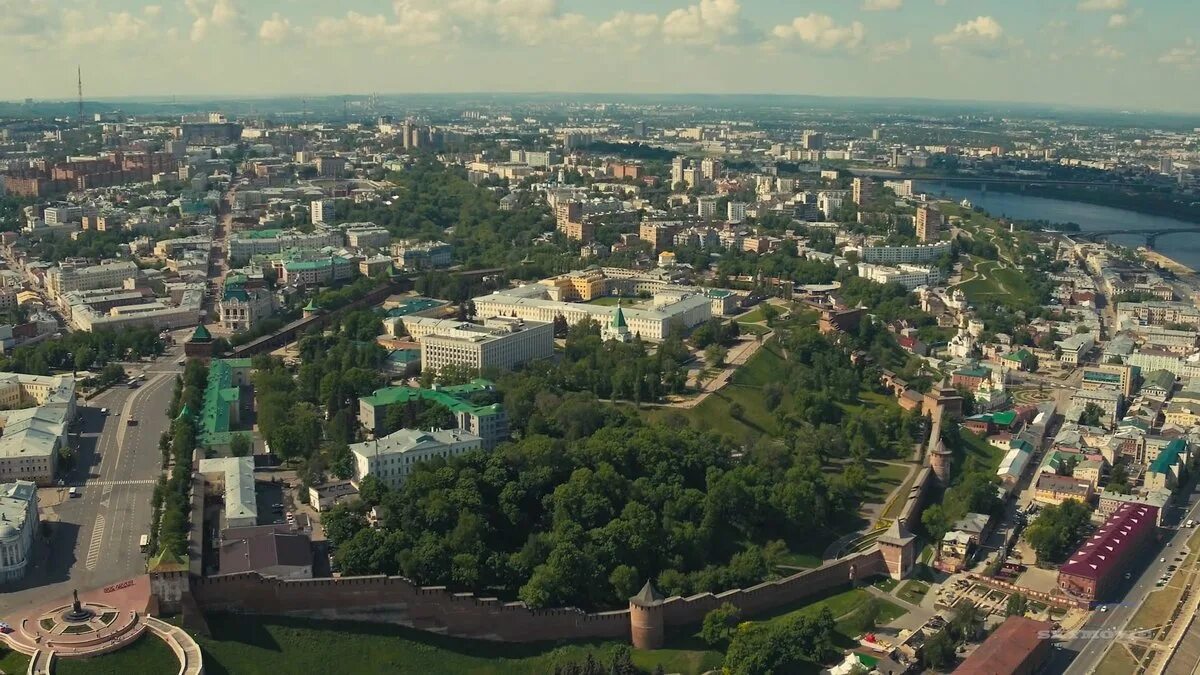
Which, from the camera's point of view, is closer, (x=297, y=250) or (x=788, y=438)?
(x=788, y=438)

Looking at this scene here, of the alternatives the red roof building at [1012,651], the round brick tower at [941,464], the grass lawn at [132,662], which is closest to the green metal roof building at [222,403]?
the grass lawn at [132,662]

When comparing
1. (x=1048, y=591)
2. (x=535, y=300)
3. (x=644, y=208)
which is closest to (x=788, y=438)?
(x=1048, y=591)

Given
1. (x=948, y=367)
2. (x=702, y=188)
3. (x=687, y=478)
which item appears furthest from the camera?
(x=702, y=188)

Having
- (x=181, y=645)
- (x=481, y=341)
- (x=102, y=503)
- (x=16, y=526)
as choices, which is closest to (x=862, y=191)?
(x=481, y=341)

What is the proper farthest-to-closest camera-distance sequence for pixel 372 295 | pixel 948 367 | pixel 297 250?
1. pixel 297 250
2. pixel 372 295
3. pixel 948 367

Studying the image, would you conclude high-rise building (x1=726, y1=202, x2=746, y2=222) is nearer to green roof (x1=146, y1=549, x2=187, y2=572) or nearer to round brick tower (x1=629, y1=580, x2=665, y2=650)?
round brick tower (x1=629, y1=580, x2=665, y2=650)

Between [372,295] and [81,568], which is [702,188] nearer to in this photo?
[372,295]

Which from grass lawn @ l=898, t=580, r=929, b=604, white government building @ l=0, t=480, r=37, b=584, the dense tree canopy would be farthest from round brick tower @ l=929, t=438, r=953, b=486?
white government building @ l=0, t=480, r=37, b=584
